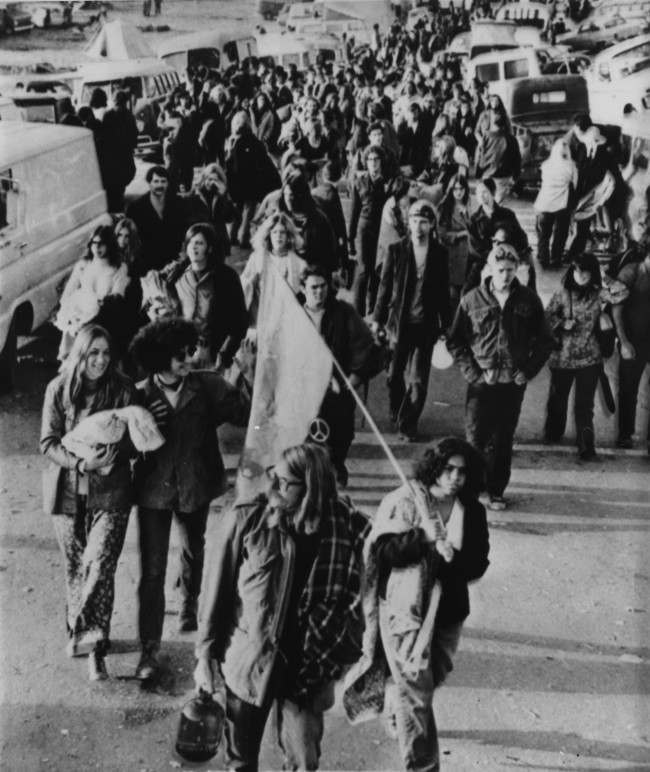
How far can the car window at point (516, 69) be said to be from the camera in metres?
19.6

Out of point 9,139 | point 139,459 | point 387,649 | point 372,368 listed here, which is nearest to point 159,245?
point 9,139

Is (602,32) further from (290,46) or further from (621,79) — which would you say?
(290,46)

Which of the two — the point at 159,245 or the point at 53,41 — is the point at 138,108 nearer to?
the point at 53,41

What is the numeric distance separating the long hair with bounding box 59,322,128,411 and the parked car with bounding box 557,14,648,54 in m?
9.01

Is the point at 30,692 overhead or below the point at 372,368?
below

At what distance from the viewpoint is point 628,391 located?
7.83m

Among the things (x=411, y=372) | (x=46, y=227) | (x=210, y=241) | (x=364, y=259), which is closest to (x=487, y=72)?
(x=364, y=259)

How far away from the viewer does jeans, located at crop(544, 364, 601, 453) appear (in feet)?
24.7

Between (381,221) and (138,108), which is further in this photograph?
(138,108)

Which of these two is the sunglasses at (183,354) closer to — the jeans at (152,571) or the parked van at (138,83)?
the jeans at (152,571)

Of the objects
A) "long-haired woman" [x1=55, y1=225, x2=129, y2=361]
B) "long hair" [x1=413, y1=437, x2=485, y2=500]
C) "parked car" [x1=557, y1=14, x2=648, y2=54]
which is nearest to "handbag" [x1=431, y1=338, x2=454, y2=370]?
"long-haired woman" [x1=55, y1=225, x2=129, y2=361]

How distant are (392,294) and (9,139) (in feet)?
11.2

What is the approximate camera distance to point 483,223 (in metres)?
9.25

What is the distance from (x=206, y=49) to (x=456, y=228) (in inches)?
126
